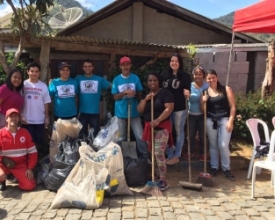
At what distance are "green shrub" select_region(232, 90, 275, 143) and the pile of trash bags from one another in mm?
2517

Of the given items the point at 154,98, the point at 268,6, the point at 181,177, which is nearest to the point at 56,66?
the point at 154,98

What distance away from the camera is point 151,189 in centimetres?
482

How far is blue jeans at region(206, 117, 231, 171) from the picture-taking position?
551cm

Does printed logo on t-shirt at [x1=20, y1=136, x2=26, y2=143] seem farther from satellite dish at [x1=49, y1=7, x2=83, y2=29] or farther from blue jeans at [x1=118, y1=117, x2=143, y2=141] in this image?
satellite dish at [x1=49, y1=7, x2=83, y2=29]

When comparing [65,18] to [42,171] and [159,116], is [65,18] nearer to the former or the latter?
[42,171]

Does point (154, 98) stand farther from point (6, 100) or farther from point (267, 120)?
point (267, 120)

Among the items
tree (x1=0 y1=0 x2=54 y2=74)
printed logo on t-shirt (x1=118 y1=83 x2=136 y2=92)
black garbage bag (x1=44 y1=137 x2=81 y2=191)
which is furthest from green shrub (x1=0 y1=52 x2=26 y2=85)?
black garbage bag (x1=44 y1=137 x2=81 y2=191)

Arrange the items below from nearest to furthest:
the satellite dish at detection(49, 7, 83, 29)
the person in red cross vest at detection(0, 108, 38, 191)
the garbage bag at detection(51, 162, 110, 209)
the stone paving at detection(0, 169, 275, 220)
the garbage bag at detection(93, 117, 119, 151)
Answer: the stone paving at detection(0, 169, 275, 220)
the garbage bag at detection(51, 162, 110, 209)
the person in red cross vest at detection(0, 108, 38, 191)
the garbage bag at detection(93, 117, 119, 151)
the satellite dish at detection(49, 7, 83, 29)

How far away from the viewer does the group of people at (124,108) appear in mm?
4941

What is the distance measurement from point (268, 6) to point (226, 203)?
3359 millimetres

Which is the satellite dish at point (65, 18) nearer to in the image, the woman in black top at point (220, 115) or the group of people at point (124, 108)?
the group of people at point (124, 108)

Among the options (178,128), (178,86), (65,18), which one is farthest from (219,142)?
(65,18)

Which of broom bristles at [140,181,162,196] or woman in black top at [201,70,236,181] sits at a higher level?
woman in black top at [201,70,236,181]

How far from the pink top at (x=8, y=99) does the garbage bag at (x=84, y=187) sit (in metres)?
1.44
